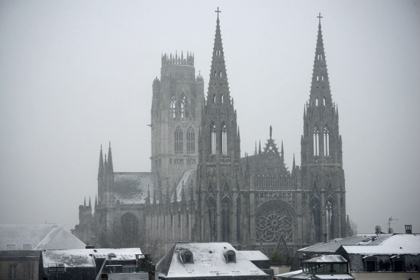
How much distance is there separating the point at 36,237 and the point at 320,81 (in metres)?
41.4

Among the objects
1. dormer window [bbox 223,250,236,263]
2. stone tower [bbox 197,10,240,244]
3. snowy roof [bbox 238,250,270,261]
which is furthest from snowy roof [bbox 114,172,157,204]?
dormer window [bbox 223,250,236,263]

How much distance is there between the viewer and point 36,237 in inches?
4424

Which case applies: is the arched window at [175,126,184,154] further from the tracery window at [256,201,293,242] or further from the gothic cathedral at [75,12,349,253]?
the tracery window at [256,201,293,242]

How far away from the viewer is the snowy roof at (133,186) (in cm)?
16729

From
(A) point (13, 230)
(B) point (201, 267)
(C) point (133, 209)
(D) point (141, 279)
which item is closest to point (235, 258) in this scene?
(B) point (201, 267)

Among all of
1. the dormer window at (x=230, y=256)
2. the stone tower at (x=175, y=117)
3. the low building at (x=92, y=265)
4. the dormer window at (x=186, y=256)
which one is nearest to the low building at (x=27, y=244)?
the low building at (x=92, y=265)

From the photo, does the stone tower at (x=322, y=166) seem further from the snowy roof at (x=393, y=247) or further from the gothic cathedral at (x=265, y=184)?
the snowy roof at (x=393, y=247)

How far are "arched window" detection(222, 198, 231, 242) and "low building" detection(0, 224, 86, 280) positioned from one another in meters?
20.0

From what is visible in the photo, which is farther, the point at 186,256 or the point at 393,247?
the point at 393,247

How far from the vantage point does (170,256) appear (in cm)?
8819

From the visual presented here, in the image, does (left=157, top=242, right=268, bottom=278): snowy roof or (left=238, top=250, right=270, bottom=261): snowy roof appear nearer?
(left=157, top=242, right=268, bottom=278): snowy roof

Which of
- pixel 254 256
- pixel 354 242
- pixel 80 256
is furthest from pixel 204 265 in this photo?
pixel 254 256

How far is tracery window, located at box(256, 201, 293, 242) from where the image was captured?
126444 millimetres

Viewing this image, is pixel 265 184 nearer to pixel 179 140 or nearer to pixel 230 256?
pixel 230 256
